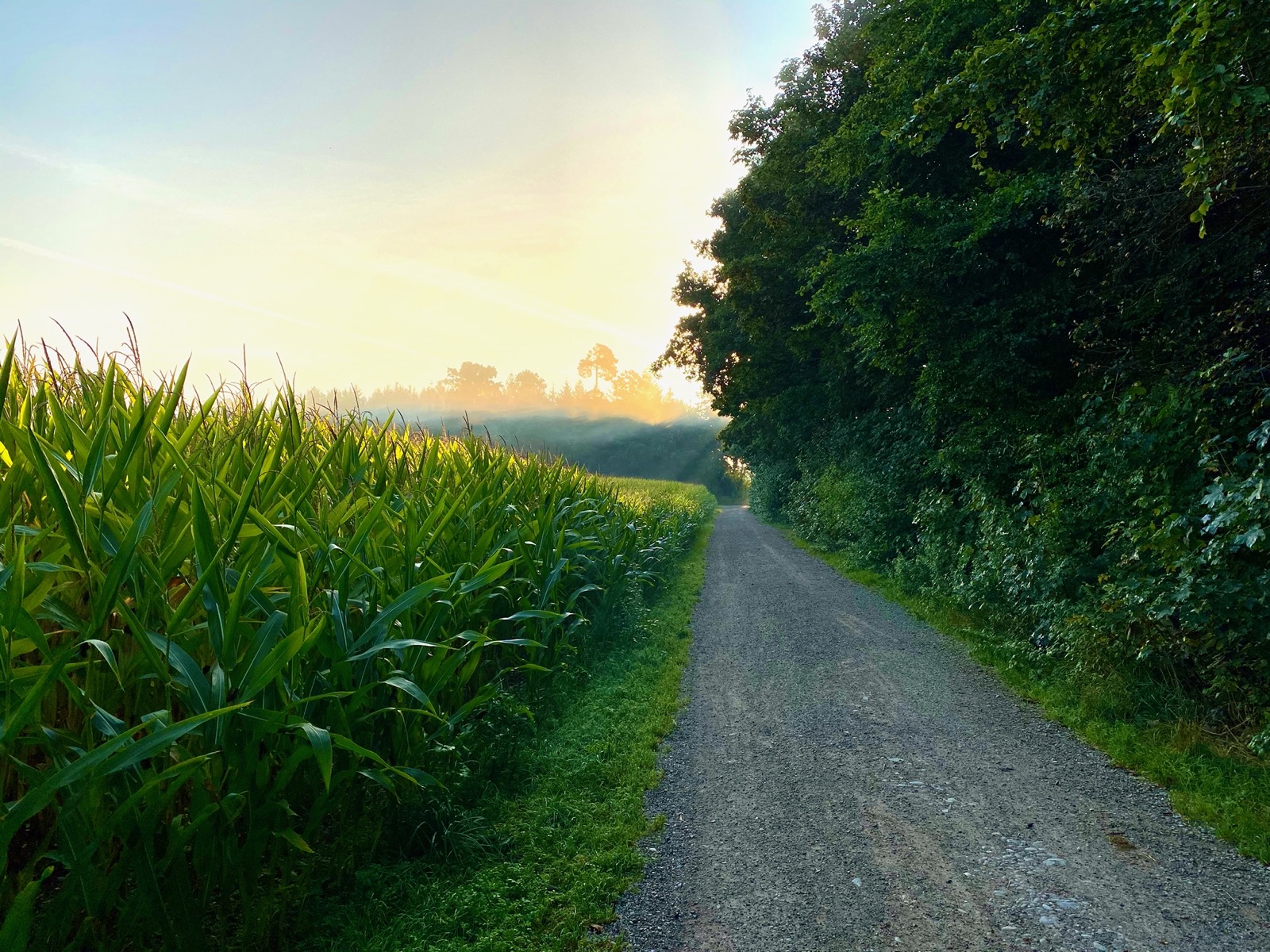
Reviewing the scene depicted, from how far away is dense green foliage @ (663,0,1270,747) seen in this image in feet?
13.5

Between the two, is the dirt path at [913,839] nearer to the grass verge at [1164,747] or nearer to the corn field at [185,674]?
the grass verge at [1164,747]

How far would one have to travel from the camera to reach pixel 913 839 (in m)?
3.43

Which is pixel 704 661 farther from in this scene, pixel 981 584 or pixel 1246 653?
pixel 1246 653

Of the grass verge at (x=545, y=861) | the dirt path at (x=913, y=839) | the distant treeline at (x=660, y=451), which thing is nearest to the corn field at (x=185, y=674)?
the grass verge at (x=545, y=861)

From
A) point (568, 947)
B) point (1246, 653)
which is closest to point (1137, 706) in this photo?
point (1246, 653)

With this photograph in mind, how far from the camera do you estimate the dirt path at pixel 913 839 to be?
277cm

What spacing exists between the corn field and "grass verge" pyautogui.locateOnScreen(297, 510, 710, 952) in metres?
0.28

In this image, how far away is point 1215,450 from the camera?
4.31 metres

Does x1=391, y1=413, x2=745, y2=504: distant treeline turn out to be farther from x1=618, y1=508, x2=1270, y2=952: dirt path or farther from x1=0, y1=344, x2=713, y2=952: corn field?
x1=0, y1=344, x2=713, y2=952: corn field

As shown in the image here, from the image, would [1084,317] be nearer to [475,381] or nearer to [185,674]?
[185,674]

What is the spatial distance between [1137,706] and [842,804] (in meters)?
2.60

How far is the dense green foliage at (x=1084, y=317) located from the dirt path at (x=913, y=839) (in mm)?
979

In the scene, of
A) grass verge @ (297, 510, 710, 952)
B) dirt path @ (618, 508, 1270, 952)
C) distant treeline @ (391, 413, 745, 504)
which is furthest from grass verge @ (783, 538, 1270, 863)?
distant treeline @ (391, 413, 745, 504)

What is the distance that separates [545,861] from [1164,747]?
12.8 ft
